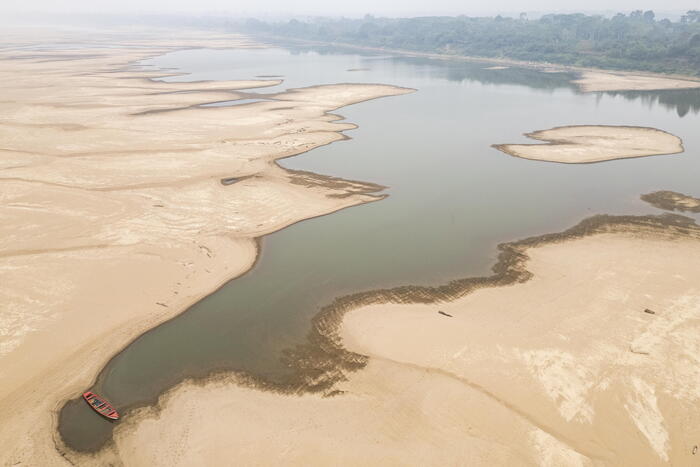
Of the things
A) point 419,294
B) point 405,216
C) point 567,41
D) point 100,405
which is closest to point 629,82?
point 567,41

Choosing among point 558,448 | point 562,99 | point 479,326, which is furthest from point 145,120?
point 562,99

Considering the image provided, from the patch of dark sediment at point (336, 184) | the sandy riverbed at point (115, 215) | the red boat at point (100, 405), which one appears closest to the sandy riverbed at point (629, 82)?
the sandy riverbed at point (115, 215)

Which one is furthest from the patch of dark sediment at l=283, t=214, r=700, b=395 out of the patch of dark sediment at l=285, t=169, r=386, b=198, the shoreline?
the shoreline

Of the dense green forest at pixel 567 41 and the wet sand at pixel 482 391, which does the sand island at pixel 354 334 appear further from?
the dense green forest at pixel 567 41

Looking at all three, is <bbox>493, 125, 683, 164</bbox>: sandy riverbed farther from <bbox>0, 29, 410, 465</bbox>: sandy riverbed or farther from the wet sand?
the wet sand

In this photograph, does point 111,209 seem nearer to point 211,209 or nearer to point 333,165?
point 211,209

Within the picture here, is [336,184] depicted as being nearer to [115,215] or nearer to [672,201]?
[115,215]

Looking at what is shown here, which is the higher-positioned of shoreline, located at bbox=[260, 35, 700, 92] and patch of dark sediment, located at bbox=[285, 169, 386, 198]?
shoreline, located at bbox=[260, 35, 700, 92]
